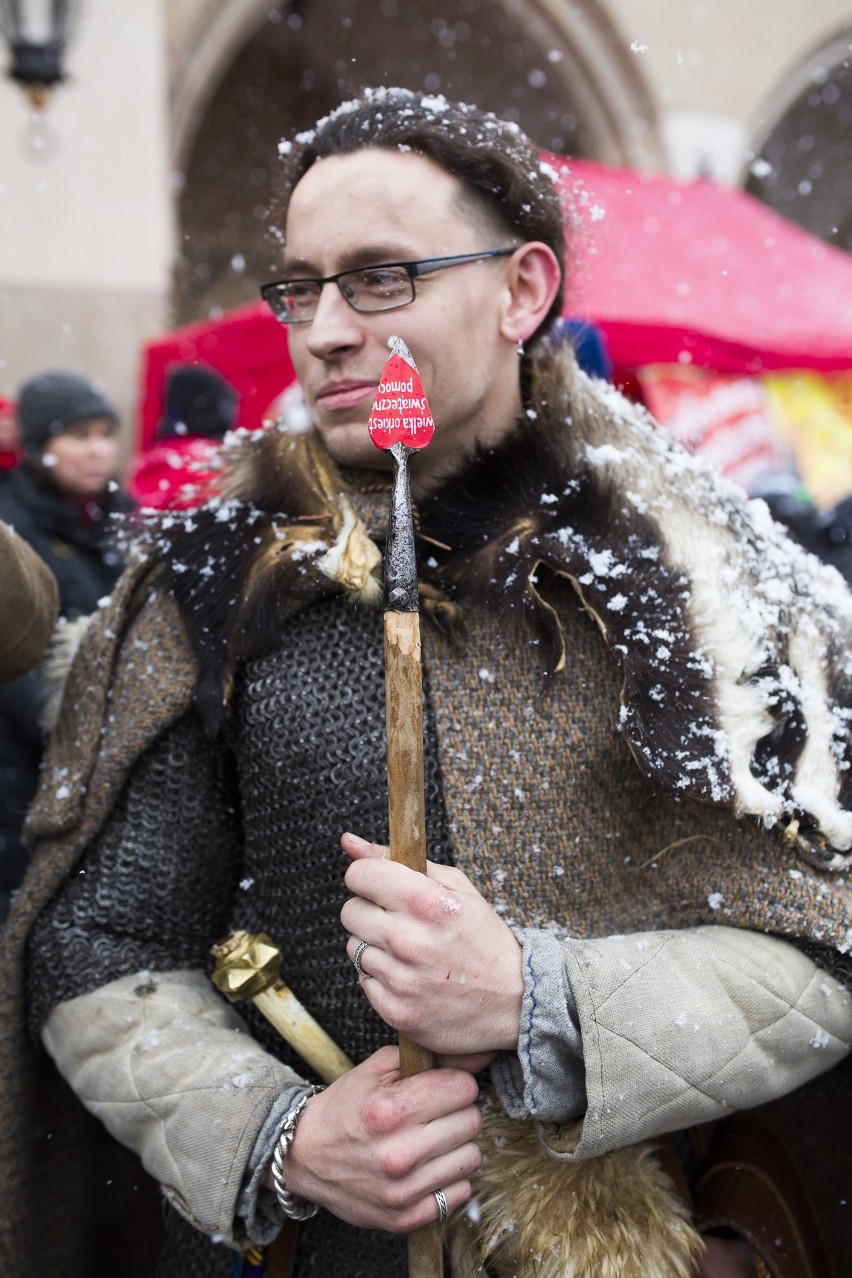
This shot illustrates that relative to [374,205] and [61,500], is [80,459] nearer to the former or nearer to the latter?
[61,500]

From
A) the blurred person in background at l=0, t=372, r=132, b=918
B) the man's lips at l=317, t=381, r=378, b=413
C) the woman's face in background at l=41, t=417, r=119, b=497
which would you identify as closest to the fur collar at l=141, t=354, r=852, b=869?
the man's lips at l=317, t=381, r=378, b=413

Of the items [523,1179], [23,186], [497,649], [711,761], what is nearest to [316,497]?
[497,649]

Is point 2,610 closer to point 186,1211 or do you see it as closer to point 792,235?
point 186,1211

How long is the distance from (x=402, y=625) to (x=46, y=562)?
180cm

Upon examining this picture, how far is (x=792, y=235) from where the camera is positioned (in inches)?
231

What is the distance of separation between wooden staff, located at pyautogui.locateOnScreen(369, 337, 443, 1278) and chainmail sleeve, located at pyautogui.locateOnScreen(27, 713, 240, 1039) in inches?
17.4

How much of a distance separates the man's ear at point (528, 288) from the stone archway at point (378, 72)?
4.81 metres

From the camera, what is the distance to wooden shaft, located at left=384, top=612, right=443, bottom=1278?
1248mm

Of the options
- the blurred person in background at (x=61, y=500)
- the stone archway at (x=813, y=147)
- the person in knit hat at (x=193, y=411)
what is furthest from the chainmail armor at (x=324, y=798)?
the stone archway at (x=813, y=147)

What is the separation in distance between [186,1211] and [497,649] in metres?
0.79

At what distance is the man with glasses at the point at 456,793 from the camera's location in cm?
136

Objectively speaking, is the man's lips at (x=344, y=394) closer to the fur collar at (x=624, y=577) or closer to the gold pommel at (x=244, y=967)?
the fur collar at (x=624, y=577)

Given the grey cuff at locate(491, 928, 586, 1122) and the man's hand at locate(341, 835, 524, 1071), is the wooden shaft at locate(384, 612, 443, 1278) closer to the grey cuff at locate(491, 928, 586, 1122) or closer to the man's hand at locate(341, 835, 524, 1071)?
the man's hand at locate(341, 835, 524, 1071)

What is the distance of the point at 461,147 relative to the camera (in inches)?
60.9
